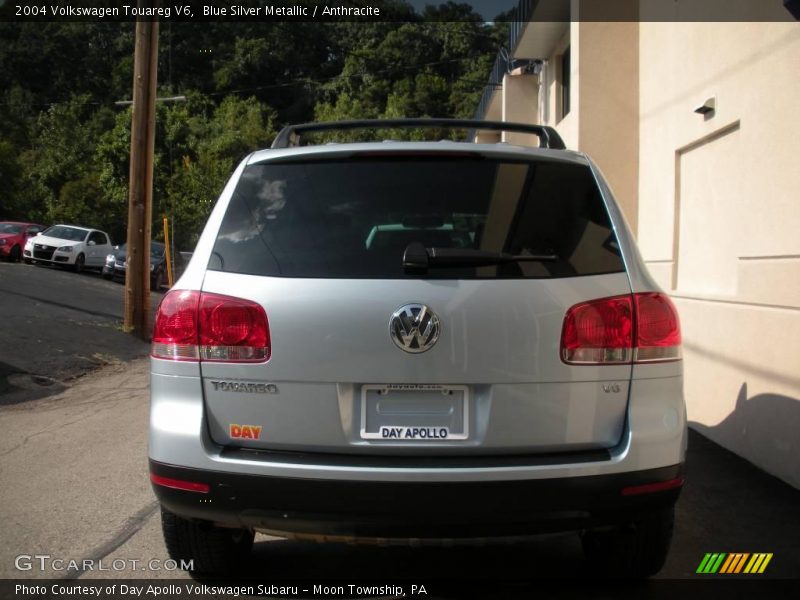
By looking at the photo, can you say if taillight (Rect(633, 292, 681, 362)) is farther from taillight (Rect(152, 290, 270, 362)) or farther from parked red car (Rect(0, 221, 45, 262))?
parked red car (Rect(0, 221, 45, 262))

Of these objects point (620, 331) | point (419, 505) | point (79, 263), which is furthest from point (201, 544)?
point (79, 263)

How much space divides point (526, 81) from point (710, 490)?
15520mm

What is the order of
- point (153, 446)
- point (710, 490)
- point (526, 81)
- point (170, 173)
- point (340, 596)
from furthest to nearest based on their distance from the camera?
1. point (170, 173)
2. point (526, 81)
3. point (710, 490)
4. point (340, 596)
5. point (153, 446)

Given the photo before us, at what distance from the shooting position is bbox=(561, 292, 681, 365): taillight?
2.89 metres

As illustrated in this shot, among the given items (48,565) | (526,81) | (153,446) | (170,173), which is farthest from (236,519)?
(170,173)

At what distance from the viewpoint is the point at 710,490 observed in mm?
5117

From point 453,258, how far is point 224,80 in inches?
2751

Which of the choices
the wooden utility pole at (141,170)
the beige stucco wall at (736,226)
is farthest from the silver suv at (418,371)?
the wooden utility pole at (141,170)

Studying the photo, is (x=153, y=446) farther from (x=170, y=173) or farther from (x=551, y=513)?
(x=170, y=173)

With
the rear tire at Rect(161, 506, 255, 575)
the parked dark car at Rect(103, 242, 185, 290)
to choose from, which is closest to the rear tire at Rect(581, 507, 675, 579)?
the rear tire at Rect(161, 506, 255, 575)

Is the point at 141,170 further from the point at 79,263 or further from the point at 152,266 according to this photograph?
the point at 79,263

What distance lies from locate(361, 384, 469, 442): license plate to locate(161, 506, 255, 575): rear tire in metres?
0.96

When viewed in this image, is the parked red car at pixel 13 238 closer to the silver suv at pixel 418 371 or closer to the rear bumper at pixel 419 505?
the silver suv at pixel 418 371

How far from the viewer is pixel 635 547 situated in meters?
3.38
